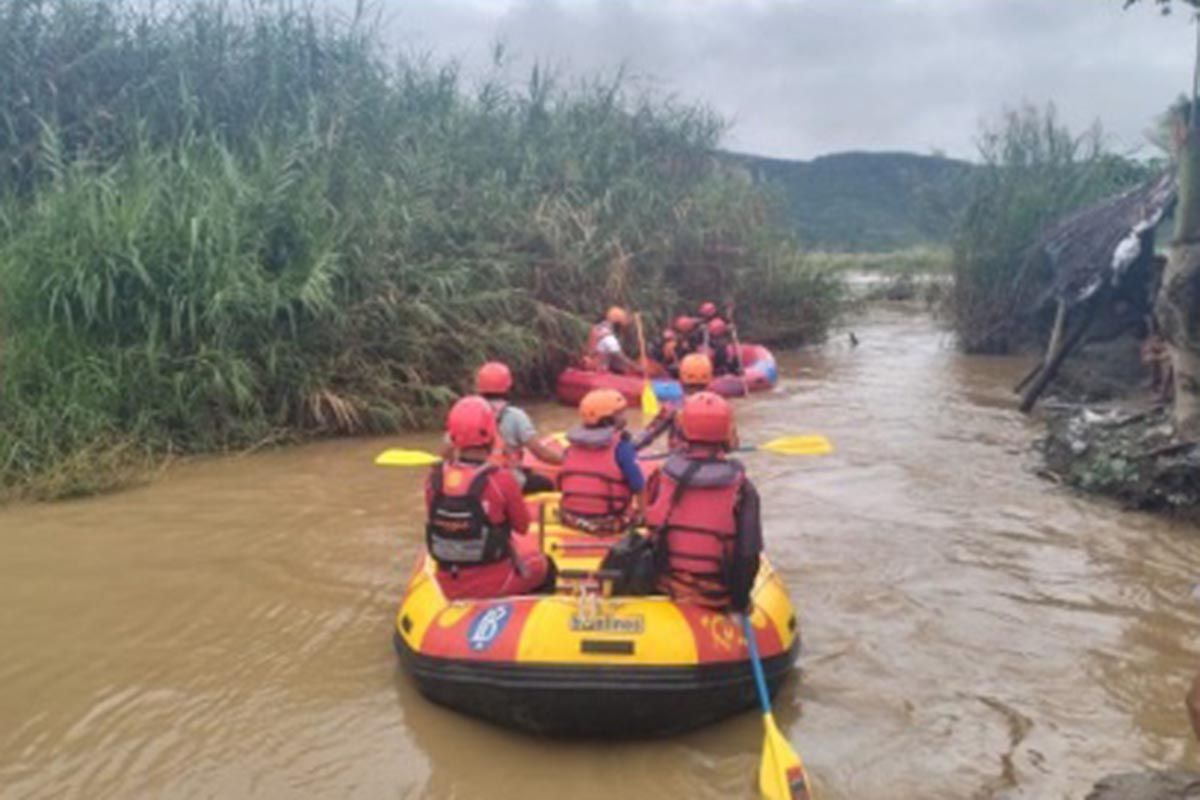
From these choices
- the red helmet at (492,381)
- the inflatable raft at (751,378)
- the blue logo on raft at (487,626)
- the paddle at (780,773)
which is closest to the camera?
the paddle at (780,773)

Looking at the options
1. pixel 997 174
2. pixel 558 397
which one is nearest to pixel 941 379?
pixel 997 174

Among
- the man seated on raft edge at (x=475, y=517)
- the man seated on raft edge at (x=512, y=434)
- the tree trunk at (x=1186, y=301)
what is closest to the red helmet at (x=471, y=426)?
the man seated on raft edge at (x=475, y=517)

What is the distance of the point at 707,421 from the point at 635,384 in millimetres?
6727

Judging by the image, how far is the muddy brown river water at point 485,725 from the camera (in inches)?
148

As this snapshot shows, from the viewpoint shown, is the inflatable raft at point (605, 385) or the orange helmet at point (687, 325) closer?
Result: the inflatable raft at point (605, 385)

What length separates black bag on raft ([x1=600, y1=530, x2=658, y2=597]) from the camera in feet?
13.6

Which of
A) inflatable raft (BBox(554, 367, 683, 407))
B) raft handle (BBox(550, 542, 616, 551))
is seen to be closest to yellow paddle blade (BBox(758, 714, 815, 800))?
raft handle (BBox(550, 542, 616, 551))

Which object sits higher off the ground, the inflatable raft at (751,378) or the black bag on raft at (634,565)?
the black bag on raft at (634,565)

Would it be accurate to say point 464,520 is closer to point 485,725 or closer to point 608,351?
point 485,725

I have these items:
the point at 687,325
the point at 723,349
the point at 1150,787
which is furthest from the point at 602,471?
the point at 723,349

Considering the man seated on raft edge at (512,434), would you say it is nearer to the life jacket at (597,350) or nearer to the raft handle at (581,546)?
the raft handle at (581,546)

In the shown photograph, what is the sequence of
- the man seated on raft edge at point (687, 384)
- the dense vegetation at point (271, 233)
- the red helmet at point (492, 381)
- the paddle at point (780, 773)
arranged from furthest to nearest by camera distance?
the dense vegetation at point (271, 233)
the man seated on raft edge at point (687, 384)
the red helmet at point (492, 381)
the paddle at point (780, 773)

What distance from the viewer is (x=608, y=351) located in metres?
11.0

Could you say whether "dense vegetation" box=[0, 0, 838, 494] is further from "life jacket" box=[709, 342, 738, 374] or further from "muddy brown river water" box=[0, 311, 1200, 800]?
"life jacket" box=[709, 342, 738, 374]
